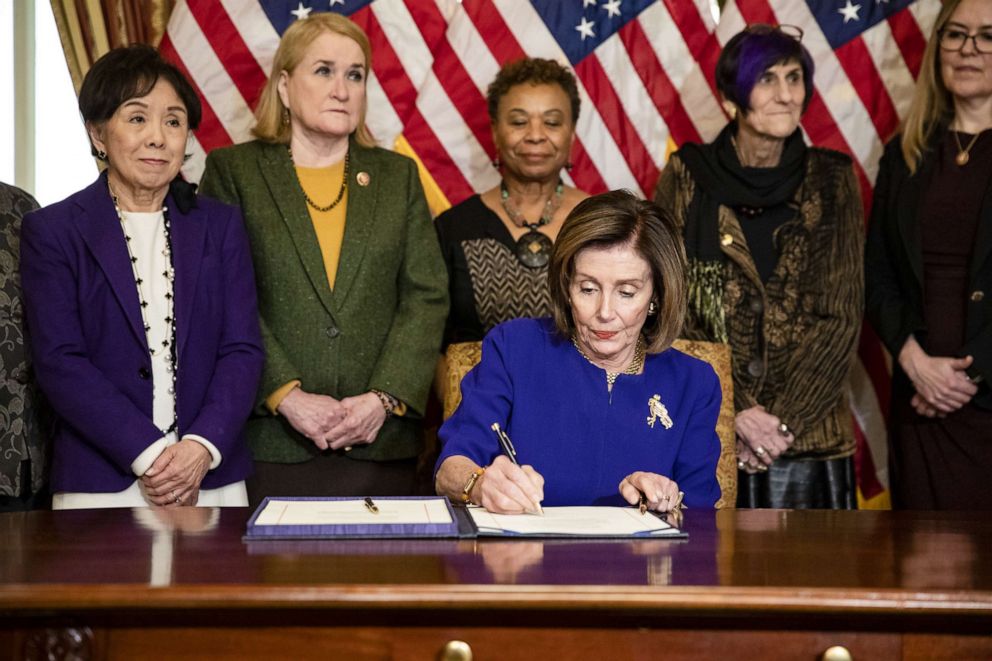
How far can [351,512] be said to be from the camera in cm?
217

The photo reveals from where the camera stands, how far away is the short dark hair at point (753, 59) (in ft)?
12.3

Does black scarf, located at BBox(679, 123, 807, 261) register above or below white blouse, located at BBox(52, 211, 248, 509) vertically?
above

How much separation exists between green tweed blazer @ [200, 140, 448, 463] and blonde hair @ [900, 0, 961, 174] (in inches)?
65.8

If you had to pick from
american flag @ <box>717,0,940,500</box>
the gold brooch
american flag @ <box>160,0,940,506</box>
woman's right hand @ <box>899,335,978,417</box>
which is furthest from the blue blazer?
american flag @ <box>717,0,940,500</box>

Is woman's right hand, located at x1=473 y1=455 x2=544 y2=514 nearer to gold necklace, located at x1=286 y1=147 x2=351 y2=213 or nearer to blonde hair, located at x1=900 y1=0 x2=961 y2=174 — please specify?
gold necklace, located at x1=286 y1=147 x2=351 y2=213

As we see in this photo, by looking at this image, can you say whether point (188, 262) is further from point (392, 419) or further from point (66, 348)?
point (392, 419)

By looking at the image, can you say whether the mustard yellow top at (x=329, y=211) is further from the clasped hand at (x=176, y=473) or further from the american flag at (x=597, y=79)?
the american flag at (x=597, y=79)

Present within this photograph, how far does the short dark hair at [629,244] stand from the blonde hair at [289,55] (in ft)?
4.36

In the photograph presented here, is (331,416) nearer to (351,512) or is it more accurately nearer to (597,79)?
(351,512)

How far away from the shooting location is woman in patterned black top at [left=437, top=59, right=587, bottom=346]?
12.4ft

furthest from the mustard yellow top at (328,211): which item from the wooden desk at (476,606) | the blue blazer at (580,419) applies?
the wooden desk at (476,606)

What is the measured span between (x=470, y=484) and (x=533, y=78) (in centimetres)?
200

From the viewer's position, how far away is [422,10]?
4.66 m

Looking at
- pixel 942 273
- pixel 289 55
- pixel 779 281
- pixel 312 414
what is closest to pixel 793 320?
pixel 779 281
